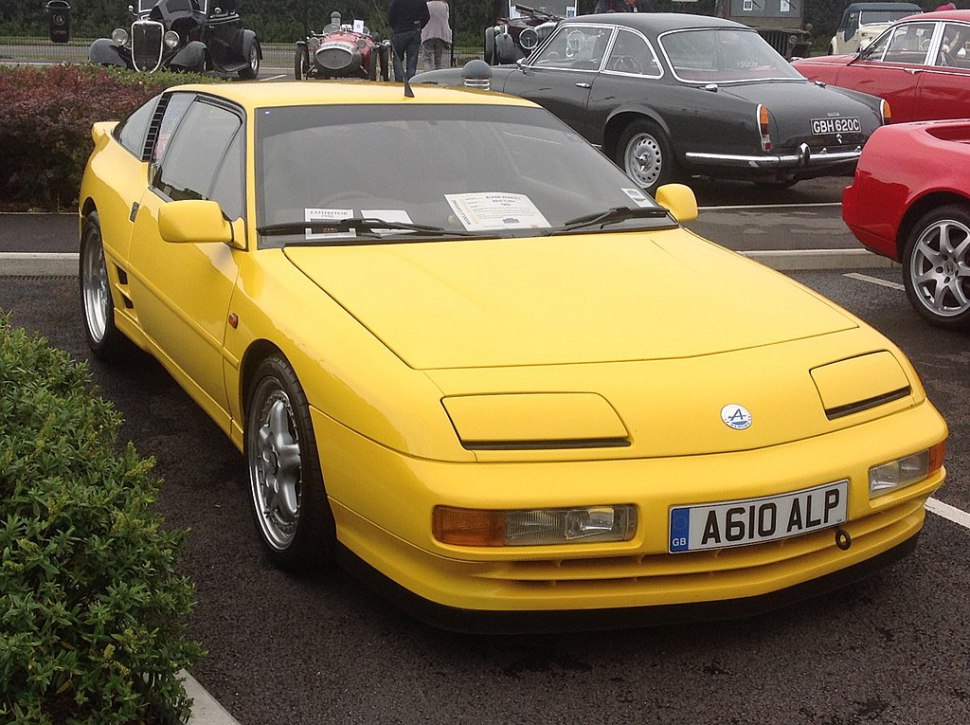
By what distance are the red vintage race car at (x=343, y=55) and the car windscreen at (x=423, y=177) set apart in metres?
14.8

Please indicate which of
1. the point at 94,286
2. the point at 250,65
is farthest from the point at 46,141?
the point at 250,65

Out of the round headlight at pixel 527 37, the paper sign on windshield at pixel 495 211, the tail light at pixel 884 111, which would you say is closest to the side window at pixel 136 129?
the paper sign on windshield at pixel 495 211

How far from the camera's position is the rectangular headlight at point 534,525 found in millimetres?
2996

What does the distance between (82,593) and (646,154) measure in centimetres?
887

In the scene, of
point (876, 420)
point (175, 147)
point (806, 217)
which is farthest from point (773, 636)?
point (806, 217)

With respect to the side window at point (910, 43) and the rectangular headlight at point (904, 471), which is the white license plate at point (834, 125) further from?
the rectangular headlight at point (904, 471)

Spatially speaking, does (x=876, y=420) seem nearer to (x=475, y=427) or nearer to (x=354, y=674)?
(x=475, y=427)

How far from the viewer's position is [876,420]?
11.2 feet

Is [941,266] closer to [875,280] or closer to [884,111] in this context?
[875,280]

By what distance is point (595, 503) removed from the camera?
9.82 feet

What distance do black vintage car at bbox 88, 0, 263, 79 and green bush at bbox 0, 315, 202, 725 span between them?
613 inches

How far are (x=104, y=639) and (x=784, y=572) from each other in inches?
65.2

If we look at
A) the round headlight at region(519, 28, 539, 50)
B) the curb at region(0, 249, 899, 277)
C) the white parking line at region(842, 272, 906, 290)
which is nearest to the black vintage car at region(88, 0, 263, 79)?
the round headlight at region(519, 28, 539, 50)

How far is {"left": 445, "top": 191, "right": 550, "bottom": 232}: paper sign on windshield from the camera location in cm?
434
